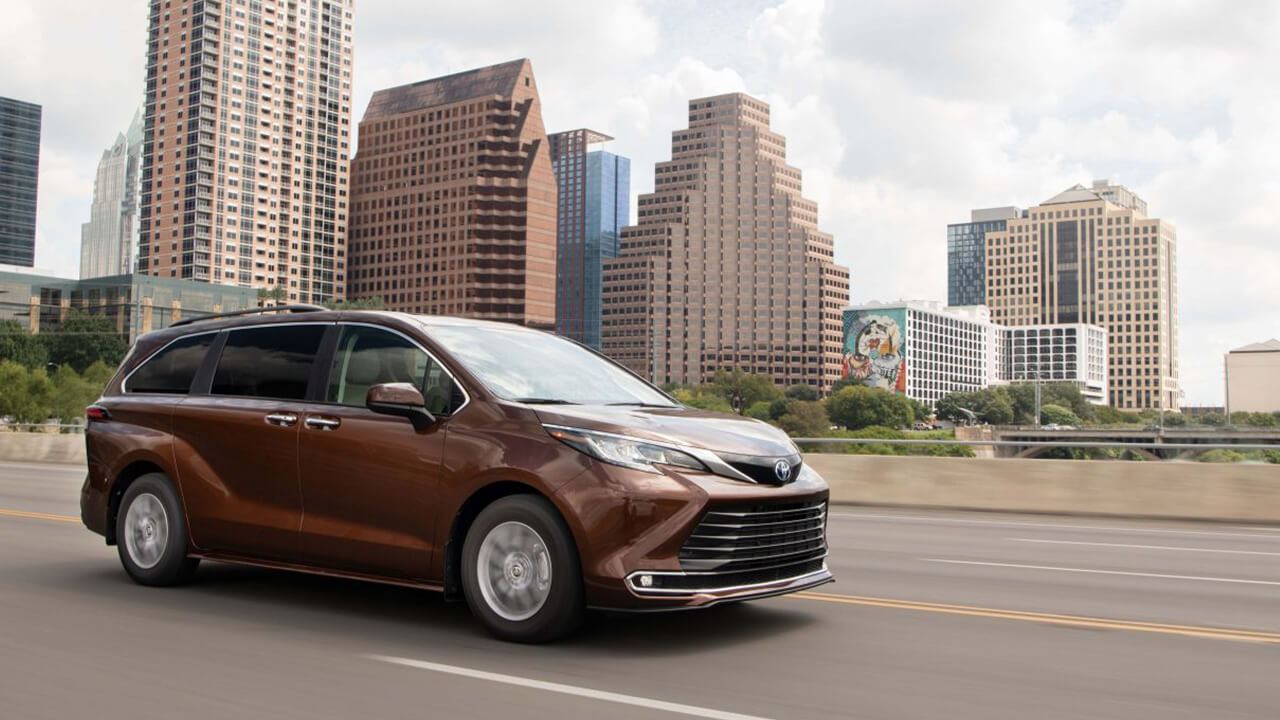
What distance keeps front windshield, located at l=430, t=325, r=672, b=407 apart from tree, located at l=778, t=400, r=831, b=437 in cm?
14642

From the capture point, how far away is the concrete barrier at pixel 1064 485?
15.8 metres

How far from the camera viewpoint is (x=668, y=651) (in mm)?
5793

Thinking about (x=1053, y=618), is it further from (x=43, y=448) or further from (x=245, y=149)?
(x=245, y=149)

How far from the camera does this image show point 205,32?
550 ft

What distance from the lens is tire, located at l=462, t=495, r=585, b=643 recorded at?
5594mm

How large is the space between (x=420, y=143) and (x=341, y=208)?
20.2 metres

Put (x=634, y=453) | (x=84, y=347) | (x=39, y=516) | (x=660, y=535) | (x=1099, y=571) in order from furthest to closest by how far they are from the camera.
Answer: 1. (x=84, y=347)
2. (x=39, y=516)
3. (x=1099, y=571)
4. (x=634, y=453)
5. (x=660, y=535)

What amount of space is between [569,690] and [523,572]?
0.95 m

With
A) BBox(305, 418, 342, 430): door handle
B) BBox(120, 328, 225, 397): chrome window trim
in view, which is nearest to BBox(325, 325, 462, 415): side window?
BBox(305, 418, 342, 430): door handle

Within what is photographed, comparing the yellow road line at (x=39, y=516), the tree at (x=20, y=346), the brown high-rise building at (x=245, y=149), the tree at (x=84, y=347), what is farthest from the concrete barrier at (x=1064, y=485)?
the brown high-rise building at (x=245, y=149)

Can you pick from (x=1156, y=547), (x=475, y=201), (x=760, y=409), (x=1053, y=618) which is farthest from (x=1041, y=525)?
(x=760, y=409)

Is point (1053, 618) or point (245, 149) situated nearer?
point (1053, 618)

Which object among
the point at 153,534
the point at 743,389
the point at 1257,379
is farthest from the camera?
the point at 743,389

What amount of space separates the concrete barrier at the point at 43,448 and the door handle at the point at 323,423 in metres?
25.2
